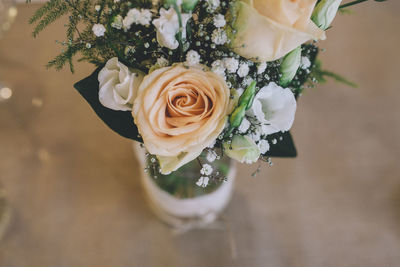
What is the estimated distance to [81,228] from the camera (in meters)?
0.85

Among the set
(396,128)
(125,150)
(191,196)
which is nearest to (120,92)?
(191,196)

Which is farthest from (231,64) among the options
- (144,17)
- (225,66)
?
(144,17)

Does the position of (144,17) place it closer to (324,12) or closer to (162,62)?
(162,62)

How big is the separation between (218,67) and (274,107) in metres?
0.09

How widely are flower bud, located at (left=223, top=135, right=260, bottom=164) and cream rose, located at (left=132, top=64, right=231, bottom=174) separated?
1.8 inches

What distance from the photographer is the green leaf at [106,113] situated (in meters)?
0.50

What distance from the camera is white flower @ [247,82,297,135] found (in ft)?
1.43

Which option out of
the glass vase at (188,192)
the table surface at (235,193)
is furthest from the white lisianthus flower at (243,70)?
the table surface at (235,193)

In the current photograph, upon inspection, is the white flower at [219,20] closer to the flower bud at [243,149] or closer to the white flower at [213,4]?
the white flower at [213,4]

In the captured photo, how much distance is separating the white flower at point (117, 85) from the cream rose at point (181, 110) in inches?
1.1

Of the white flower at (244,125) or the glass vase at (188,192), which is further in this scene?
the glass vase at (188,192)

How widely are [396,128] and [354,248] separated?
0.37 metres

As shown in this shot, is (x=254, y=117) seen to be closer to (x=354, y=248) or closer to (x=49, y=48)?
(x=354, y=248)

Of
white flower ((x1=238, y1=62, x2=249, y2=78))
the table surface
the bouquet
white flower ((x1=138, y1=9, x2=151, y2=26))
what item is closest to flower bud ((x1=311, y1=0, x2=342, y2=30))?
the bouquet
